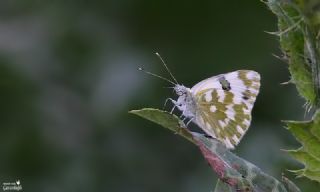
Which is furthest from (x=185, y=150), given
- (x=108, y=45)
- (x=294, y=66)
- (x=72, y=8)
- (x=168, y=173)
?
(x=294, y=66)

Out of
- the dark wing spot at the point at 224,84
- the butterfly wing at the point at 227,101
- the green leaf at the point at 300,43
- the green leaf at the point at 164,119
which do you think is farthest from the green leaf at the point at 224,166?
the dark wing spot at the point at 224,84

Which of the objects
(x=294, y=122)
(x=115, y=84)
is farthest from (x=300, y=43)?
(x=115, y=84)

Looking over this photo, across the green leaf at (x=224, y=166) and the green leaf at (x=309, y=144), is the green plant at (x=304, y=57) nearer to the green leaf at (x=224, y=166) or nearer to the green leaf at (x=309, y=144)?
the green leaf at (x=309, y=144)

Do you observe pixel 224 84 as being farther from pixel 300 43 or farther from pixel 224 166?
pixel 300 43

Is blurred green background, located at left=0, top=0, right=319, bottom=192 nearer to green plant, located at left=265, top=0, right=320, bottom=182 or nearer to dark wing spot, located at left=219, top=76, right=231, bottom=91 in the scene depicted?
dark wing spot, located at left=219, top=76, right=231, bottom=91

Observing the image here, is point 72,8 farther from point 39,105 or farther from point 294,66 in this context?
point 294,66

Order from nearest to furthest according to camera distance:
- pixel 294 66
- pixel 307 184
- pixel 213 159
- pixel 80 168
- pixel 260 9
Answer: pixel 294 66 < pixel 213 159 < pixel 307 184 < pixel 80 168 < pixel 260 9
